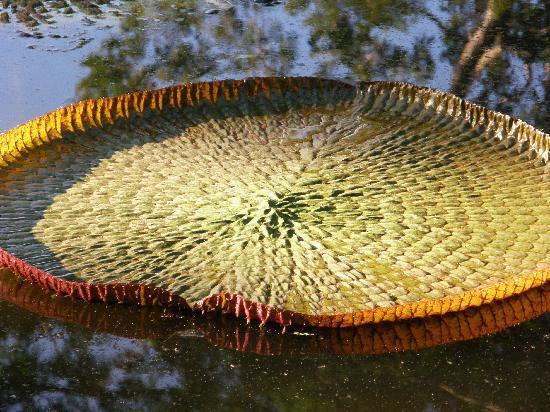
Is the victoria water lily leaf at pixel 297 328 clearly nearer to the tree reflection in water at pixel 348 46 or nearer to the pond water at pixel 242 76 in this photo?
the pond water at pixel 242 76

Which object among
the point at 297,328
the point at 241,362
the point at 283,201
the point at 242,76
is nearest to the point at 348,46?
the point at 242,76

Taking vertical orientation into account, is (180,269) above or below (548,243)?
below

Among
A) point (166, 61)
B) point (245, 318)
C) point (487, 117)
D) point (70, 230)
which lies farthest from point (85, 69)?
point (245, 318)

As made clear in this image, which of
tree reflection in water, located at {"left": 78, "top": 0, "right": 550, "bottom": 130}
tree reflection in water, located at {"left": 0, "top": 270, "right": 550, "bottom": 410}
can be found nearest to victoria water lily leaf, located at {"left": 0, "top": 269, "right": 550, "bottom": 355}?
tree reflection in water, located at {"left": 0, "top": 270, "right": 550, "bottom": 410}

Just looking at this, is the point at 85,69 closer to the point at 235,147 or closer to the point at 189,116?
the point at 189,116

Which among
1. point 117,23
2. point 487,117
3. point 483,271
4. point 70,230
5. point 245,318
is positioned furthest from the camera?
point 117,23

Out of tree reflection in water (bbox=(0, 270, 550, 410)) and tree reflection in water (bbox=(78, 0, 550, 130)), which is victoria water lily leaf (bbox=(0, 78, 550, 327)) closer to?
tree reflection in water (bbox=(0, 270, 550, 410))
